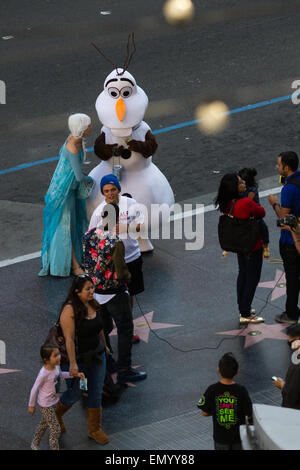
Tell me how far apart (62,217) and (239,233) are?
2419 millimetres

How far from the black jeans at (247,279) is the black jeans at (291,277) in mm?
252

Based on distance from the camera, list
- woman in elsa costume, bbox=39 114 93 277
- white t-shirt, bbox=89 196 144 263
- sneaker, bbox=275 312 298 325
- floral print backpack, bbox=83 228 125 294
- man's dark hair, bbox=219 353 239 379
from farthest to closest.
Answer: woman in elsa costume, bbox=39 114 93 277 < sneaker, bbox=275 312 298 325 < white t-shirt, bbox=89 196 144 263 < floral print backpack, bbox=83 228 125 294 < man's dark hair, bbox=219 353 239 379

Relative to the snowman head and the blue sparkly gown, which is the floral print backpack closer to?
the blue sparkly gown

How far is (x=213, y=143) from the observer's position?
14742 mm

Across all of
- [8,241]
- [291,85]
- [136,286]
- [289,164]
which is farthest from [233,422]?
[291,85]

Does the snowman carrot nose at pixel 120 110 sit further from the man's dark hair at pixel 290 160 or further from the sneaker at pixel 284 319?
the sneaker at pixel 284 319

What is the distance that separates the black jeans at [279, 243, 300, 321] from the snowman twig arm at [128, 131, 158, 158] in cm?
204

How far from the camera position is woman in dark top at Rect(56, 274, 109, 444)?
805 centimetres

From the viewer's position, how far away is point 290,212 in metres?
9.58

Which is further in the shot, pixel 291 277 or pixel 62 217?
pixel 62 217

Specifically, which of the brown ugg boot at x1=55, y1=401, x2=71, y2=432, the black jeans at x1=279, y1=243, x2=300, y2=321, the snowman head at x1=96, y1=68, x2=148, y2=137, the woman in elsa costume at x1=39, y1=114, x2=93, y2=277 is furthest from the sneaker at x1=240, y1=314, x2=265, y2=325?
the snowman head at x1=96, y1=68, x2=148, y2=137

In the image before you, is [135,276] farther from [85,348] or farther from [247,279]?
[85,348]

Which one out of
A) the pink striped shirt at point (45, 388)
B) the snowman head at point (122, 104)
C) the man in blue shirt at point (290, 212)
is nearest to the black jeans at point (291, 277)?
the man in blue shirt at point (290, 212)

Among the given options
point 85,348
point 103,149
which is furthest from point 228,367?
point 103,149
